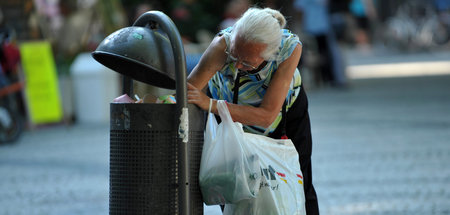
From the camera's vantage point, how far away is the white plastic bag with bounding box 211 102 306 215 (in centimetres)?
392

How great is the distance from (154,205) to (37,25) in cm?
1021

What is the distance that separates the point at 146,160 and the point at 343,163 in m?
4.73

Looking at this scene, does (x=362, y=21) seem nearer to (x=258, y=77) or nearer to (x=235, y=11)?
(x=235, y=11)

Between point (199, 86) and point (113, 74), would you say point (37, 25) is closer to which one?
point (113, 74)

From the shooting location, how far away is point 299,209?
403cm

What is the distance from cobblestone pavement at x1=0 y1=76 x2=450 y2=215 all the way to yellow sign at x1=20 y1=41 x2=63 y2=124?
297 mm

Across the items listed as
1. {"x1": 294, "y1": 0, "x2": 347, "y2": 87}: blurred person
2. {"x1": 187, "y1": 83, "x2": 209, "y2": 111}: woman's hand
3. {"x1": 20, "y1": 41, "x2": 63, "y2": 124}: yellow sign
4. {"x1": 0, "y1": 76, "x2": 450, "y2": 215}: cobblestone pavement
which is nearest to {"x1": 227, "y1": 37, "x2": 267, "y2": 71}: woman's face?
{"x1": 187, "y1": 83, "x2": 209, "y2": 111}: woman's hand

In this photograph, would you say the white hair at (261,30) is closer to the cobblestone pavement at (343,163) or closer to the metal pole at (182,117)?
the metal pole at (182,117)

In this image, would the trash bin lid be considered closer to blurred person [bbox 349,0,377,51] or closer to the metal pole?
the metal pole

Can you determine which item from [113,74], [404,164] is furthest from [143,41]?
[113,74]

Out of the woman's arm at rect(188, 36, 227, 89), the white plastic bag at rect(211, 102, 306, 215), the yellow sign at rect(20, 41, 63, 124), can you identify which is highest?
the woman's arm at rect(188, 36, 227, 89)

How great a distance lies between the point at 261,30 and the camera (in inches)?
149

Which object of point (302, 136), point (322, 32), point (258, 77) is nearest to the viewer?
point (258, 77)

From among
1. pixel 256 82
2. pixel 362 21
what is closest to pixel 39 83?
pixel 256 82
